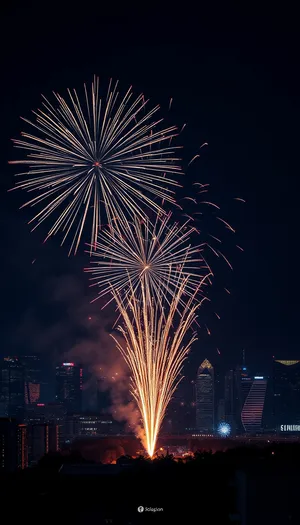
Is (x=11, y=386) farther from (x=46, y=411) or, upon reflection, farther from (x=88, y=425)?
(x=88, y=425)

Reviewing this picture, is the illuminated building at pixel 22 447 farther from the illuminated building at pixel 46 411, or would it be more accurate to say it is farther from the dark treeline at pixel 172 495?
the illuminated building at pixel 46 411

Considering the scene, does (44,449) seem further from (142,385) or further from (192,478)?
(192,478)

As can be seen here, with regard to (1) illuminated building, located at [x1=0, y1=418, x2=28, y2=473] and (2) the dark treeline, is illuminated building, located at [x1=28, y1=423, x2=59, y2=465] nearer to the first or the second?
(1) illuminated building, located at [x1=0, y1=418, x2=28, y2=473]

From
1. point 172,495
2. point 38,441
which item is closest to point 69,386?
point 38,441

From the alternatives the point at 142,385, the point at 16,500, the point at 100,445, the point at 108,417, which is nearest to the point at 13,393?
the point at 108,417

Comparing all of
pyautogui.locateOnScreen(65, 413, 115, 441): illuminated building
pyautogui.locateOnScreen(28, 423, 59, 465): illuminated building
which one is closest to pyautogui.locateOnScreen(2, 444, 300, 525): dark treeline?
pyautogui.locateOnScreen(28, 423, 59, 465): illuminated building

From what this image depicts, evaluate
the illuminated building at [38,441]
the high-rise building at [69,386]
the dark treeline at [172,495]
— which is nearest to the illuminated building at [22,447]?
the illuminated building at [38,441]
